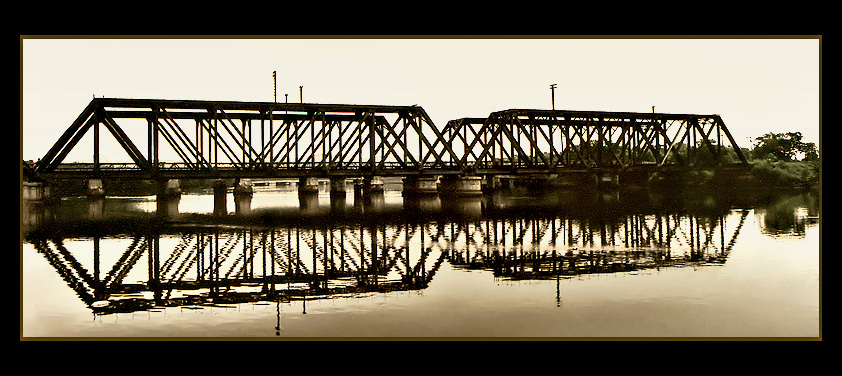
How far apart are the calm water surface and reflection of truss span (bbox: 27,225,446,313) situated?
0.25 ft

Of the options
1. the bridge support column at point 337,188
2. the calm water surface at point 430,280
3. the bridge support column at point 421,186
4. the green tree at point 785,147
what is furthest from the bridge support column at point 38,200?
the green tree at point 785,147

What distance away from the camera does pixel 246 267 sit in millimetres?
21484

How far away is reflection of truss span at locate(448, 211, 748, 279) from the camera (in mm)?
21031

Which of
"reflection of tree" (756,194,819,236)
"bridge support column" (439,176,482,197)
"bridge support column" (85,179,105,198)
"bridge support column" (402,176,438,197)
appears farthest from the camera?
"bridge support column" (85,179,105,198)

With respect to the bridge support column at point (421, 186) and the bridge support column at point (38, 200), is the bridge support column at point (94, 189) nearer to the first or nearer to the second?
the bridge support column at point (38, 200)

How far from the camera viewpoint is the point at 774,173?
76000 mm

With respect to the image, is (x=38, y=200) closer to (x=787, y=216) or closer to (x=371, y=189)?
(x=371, y=189)

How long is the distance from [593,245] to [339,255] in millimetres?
9943

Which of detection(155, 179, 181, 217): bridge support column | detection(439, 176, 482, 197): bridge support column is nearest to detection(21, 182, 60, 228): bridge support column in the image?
detection(155, 179, 181, 217): bridge support column

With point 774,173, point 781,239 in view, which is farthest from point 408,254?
point 774,173

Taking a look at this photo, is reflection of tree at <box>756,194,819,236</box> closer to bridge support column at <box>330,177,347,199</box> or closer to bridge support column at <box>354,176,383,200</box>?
bridge support column at <box>354,176,383,200</box>
